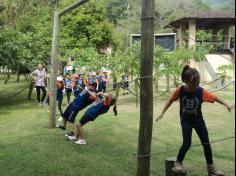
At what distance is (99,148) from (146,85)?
3497mm

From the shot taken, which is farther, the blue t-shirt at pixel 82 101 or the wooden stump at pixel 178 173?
the blue t-shirt at pixel 82 101

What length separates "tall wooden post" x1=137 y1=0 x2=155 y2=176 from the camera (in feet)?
18.6

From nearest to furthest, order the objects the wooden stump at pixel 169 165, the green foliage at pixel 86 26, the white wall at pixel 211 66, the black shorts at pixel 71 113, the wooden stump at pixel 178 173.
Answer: the wooden stump at pixel 178 173
the wooden stump at pixel 169 165
the black shorts at pixel 71 113
the white wall at pixel 211 66
the green foliage at pixel 86 26

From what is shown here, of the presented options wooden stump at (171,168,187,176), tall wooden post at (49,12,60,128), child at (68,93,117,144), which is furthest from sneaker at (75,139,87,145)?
wooden stump at (171,168,187,176)

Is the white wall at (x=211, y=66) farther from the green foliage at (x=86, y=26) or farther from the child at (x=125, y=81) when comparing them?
the child at (x=125, y=81)

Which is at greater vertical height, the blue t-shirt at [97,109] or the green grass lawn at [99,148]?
the blue t-shirt at [97,109]

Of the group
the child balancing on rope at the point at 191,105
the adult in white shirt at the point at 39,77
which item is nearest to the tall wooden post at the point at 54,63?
the child balancing on rope at the point at 191,105

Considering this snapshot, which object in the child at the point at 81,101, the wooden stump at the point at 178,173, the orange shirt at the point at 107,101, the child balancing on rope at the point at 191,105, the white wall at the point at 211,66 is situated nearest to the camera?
the wooden stump at the point at 178,173

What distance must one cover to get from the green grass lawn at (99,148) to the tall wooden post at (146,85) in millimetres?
343

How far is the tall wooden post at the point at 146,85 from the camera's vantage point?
5.66 meters

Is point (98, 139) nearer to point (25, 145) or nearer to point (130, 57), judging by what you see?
point (25, 145)

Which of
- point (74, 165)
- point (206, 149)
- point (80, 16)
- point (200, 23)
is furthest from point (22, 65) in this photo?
point (200, 23)

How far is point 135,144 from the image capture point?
30.9 feet

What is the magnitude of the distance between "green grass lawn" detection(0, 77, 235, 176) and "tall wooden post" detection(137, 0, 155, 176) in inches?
13.5
